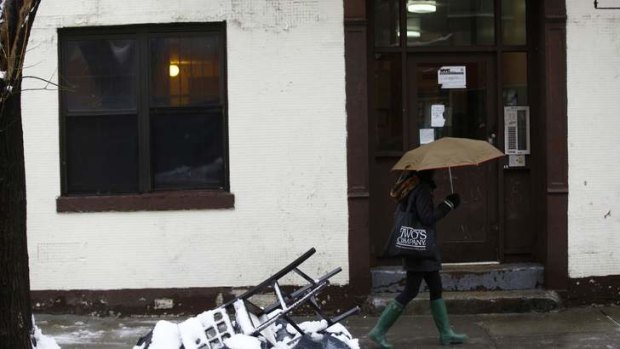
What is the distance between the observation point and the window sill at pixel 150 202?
26.5 feet

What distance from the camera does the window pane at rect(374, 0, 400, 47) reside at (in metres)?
8.51

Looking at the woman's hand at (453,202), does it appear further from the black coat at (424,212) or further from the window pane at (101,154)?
the window pane at (101,154)

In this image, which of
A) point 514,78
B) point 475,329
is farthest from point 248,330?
point 514,78

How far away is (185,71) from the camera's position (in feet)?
27.1

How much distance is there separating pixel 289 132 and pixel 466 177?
6.81 feet

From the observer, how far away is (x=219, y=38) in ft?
26.8

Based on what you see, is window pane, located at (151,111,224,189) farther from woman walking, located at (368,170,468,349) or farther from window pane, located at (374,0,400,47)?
woman walking, located at (368,170,468,349)

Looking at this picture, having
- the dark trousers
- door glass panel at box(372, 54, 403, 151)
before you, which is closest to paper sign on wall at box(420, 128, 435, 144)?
door glass panel at box(372, 54, 403, 151)

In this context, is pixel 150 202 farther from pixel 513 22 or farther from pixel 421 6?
pixel 513 22

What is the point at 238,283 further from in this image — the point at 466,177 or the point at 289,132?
the point at 466,177

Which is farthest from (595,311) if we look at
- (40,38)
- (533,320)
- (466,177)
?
(40,38)

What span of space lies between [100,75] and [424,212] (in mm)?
3986

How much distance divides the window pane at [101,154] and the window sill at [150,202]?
0.17 m

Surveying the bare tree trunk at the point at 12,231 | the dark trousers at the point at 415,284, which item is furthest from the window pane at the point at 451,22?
the bare tree trunk at the point at 12,231
